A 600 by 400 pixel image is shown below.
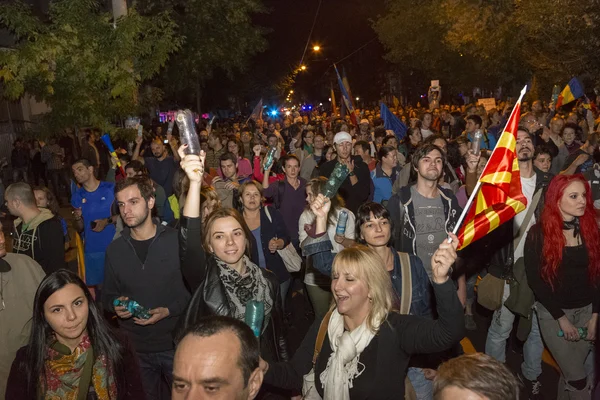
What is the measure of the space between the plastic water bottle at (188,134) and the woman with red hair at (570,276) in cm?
292

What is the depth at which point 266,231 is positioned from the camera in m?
6.45

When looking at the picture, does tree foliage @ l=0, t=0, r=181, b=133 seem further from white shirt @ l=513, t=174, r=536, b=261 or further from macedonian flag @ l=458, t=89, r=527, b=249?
macedonian flag @ l=458, t=89, r=527, b=249


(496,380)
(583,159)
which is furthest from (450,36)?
(496,380)

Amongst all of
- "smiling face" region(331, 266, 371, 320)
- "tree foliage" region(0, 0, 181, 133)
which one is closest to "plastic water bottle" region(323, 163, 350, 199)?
"smiling face" region(331, 266, 371, 320)

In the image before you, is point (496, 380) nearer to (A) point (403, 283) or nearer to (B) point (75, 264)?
(A) point (403, 283)

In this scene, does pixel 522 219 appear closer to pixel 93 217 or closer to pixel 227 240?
pixel 227 240

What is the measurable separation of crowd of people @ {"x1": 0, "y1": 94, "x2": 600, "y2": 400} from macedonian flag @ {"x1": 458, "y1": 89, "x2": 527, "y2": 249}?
207 millimetres

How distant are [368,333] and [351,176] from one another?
18.0 ft

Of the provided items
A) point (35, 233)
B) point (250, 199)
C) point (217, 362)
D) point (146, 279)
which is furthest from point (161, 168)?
point (217, 362)

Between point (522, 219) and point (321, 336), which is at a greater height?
point (522, 219)

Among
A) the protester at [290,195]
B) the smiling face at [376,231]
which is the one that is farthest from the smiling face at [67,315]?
the protester at [290,195]

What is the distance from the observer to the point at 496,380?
2486 mm

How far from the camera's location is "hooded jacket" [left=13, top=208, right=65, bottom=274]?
18.0ft

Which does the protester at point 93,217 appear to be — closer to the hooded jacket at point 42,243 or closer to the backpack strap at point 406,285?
the hooded jacket at point 42,243
